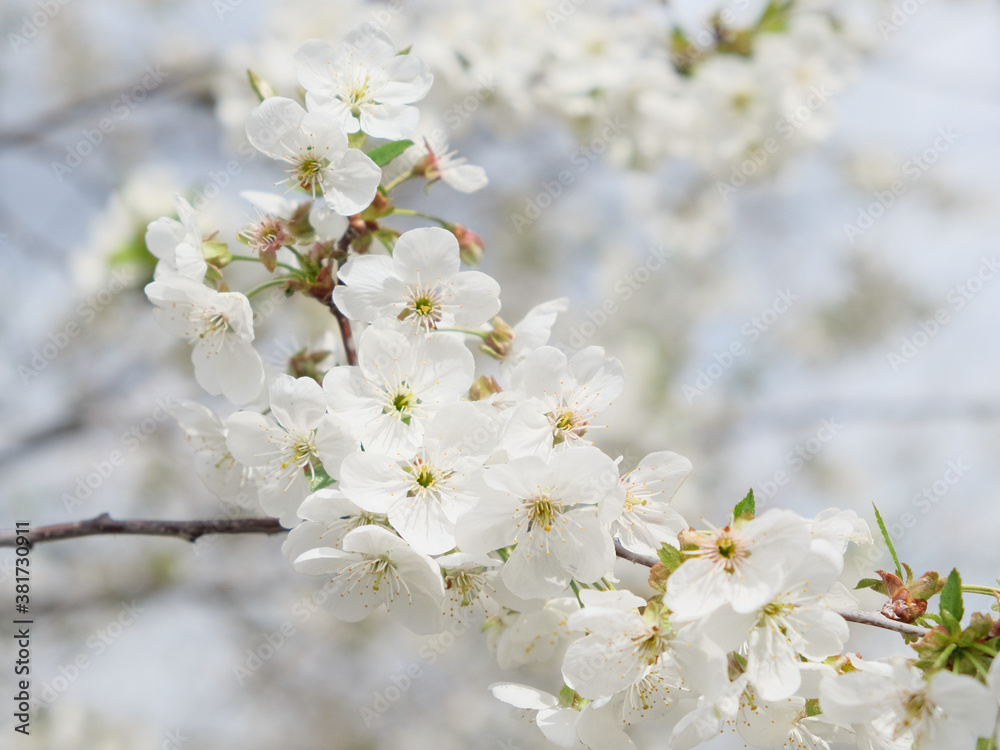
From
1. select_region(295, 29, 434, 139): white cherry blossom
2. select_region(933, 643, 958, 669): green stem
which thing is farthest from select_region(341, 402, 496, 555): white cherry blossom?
select_region(933, 643, 958, 669): green stem

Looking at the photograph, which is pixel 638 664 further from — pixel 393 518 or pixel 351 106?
pixel 351 106

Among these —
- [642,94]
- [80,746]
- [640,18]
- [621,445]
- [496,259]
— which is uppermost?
[640,18]

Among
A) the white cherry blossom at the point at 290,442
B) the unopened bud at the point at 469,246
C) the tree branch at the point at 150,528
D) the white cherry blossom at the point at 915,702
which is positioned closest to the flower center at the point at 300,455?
the white cherry blossom at the point at 290,442

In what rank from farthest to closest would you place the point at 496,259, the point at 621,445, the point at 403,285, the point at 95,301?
the point at 496,259 → the point at 621,445 → the point at 95,301 → the point at 403,285

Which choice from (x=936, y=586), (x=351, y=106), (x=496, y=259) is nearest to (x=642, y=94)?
(x=351, y=106)

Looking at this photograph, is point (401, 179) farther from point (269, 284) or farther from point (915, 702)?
point (915, 702)

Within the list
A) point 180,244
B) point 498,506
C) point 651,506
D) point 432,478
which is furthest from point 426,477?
point 180,244

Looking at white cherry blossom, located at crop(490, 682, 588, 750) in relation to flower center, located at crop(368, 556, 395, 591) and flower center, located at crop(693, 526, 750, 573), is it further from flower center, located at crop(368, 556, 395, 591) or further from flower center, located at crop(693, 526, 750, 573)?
flower center, located at crop(693, 526, 750, 573)
